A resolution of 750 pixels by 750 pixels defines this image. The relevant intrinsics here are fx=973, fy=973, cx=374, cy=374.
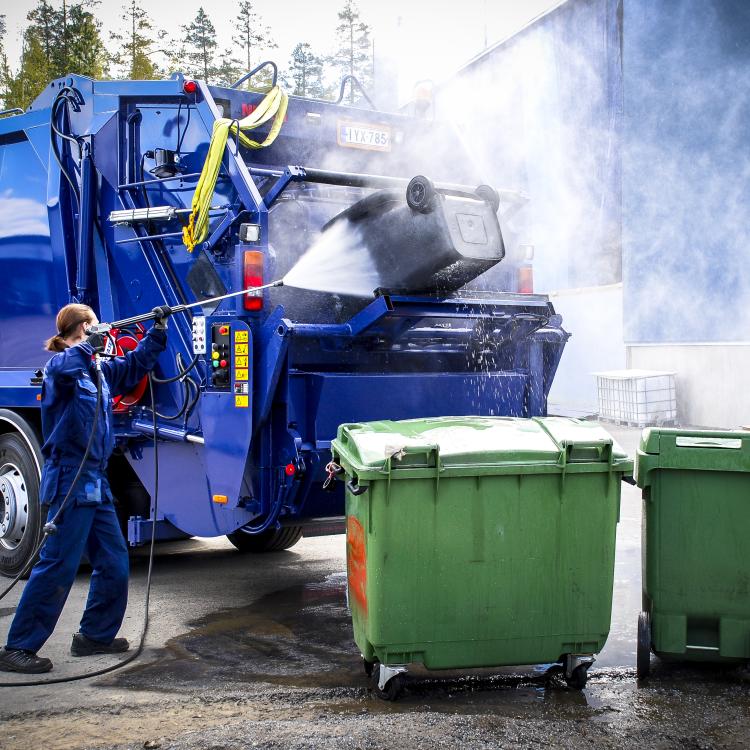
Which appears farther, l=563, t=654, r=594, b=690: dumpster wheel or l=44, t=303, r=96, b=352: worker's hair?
l=44, t=303, r=96, b=352: worker's hair

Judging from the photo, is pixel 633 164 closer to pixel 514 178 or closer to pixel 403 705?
pixel 514 178

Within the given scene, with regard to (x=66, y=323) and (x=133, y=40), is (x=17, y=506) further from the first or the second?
(x=133, y=40)

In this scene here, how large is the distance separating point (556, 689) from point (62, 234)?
13.0 ft

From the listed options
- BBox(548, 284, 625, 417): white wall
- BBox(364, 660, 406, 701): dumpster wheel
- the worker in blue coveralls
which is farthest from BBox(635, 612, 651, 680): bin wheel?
BBox(548, 284, 625, 417): white wall

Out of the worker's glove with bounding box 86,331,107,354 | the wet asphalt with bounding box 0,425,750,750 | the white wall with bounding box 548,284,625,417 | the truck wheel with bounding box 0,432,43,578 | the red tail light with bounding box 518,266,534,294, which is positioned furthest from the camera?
the white wall with bounding box 548,284,625,417

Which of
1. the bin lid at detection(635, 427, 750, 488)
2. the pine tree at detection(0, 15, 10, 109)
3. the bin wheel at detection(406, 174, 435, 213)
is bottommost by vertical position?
the bin lid at detection(635, 427, 750, 488)

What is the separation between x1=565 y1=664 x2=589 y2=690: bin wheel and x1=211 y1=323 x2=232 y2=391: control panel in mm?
2159

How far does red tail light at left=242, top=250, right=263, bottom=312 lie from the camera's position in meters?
4.80

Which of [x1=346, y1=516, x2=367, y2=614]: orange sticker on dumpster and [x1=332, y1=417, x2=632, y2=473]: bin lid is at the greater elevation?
[x1=332, y1=417, x2=632, y2=473]: bin lid

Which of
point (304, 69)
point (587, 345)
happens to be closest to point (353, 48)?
point (304, 69)

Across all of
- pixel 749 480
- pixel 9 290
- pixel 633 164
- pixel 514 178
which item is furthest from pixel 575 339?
pixel 749 480

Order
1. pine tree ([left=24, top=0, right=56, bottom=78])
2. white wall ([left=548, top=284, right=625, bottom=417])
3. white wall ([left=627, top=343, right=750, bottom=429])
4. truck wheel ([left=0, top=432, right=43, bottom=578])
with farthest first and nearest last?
1. pine tree ([left=24, top=0, right=56, bottom=78])
2. white wall ([left=548, top=284, right=625, bottom=417])
3. white wall ([left=627, top=343, right=750, bottom=429])
4. truck wheel ([left=0, top=432, right=43, bottom=578])

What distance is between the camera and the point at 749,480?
3904mm

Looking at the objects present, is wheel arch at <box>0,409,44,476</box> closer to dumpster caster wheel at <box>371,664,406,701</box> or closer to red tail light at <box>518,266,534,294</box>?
dumpster caster wheel at <box>371,664,406,701</box>
